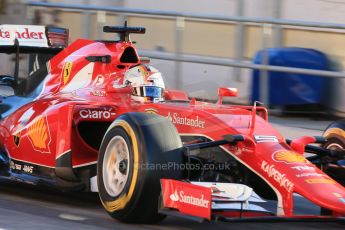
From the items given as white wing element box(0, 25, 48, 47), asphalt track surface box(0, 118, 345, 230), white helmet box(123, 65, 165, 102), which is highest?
white wing element box(0, 25, 48, 47)

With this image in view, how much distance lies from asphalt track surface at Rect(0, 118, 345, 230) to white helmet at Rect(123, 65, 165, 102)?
3.46ft

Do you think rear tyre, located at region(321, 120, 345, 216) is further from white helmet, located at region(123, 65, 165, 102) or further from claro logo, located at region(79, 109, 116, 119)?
claro logo, located at region(79, 109, 116, 119)

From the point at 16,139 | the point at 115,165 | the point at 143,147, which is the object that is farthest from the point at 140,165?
the point at 16,139

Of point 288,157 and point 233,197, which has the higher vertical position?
point 288,157

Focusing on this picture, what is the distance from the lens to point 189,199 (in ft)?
20.3

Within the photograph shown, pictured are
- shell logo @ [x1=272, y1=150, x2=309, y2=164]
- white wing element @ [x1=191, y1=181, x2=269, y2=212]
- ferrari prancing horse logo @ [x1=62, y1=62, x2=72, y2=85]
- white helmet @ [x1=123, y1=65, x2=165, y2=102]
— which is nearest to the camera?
white wing element @ [x1=191, y1=181, x2=269, y2=212]

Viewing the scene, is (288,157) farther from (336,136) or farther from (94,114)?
(94,114)

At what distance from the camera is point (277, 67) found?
12016mm

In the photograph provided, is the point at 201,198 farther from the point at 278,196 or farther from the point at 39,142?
the point at 39,142

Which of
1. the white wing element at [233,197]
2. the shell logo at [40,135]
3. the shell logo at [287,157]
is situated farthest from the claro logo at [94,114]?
the shell logo at [287,157]

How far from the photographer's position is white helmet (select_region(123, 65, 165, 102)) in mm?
7922

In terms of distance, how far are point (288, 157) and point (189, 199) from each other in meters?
0.96

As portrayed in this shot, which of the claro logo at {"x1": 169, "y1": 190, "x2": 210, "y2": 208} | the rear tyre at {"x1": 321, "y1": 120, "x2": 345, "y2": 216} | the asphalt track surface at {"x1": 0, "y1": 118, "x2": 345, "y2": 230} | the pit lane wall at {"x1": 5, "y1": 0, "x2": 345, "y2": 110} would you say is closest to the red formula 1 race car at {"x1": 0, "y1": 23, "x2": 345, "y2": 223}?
the claro logo at {"x1": 169, "y1": 190, "x2": 210, "y2": 208}

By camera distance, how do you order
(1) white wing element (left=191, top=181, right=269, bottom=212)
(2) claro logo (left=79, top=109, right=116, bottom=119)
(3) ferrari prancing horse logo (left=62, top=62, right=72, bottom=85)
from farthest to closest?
(3) ferrari prancing horse logo (left=62, top=62, right=72, bottom=85)
(2) claro logo (left=79, top=109, right=116, bottom=119)
(1) white wing element (left=191, top=181, right=269, bottom=212)
